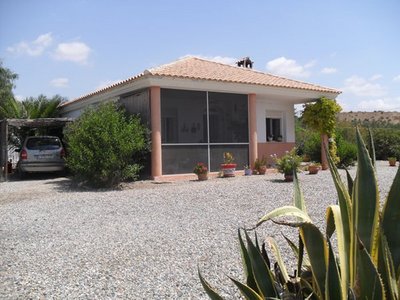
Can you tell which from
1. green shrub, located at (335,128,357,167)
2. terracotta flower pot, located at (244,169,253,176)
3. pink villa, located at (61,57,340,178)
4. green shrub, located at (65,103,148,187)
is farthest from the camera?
green shrub, located at (335,128,357,167)

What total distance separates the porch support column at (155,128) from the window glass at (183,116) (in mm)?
375

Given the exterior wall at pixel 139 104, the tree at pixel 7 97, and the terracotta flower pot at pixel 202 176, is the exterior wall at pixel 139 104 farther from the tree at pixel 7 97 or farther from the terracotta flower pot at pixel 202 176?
the tree at pixel 7 97

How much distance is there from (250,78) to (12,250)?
37.5ft

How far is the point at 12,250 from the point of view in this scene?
16.8ft

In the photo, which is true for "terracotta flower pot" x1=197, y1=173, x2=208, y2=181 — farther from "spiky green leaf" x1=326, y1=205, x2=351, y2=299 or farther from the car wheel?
"spiky green leaf" x1=326, y1=205, x2=351, y2=299

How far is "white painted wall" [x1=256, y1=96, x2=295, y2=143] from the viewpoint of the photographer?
16094mm

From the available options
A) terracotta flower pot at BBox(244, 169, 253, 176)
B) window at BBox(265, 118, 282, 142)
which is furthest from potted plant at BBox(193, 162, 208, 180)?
window at BBox(265, 118, 282, 142)

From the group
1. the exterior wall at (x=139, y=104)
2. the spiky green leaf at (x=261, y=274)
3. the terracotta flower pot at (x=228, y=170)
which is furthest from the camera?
the terracotta flower pot at (x=228, y=170)

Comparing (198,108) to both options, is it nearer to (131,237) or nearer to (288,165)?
(288,165)

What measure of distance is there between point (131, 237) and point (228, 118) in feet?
29.3

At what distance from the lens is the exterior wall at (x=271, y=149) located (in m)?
15.7

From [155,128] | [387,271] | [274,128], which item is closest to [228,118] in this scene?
[155,128]

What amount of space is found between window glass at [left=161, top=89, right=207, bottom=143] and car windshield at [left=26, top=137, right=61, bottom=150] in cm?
460

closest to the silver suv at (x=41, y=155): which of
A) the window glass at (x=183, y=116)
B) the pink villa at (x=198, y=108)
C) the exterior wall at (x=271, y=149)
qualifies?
the pink villa at (x=198, y=108)
